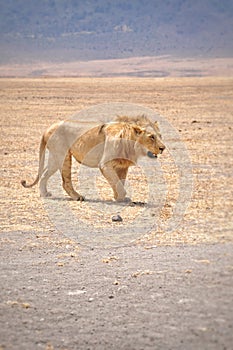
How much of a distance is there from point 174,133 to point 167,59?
408 ft

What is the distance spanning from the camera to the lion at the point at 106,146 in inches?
348

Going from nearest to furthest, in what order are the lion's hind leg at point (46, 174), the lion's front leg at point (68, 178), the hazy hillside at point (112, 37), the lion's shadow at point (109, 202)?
the lion's shadow at point (109, 202), the lion's front leg at point (68, 178), the lion's hind leg at point (46, 174), the hazy hillside at point (112, 37)

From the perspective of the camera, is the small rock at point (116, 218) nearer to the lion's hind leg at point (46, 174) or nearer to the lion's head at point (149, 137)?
the lion's head at point (149, 137)

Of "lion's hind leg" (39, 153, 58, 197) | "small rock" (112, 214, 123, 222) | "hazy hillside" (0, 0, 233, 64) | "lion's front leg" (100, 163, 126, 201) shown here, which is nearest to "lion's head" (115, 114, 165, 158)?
"lion's front leg" (100, 163, 126, 201)

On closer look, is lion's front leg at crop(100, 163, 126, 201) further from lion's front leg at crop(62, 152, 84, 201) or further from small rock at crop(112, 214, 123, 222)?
small rock at crop(112, 214, 123, 222)

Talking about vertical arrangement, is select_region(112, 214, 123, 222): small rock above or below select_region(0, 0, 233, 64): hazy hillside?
below

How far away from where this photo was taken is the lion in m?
8.84

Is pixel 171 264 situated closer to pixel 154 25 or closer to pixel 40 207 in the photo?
pixel 40 207

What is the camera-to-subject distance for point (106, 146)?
905cm

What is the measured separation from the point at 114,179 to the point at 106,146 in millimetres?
451

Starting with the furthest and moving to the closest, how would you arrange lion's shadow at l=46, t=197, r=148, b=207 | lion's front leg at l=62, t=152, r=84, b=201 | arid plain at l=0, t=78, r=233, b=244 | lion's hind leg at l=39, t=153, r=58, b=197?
lion's hind leg at l=39, t=153, r=58, b=197
lion's front leg at l=62, t=152, r=84, b=201
lion's shadow at l=46, t=197, r=148, b=207
arid plain at l=0, t=78, r=233, b=244

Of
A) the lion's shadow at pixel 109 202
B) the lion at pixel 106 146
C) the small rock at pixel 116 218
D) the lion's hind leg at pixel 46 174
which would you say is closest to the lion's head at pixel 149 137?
the lion at pixel 106 146

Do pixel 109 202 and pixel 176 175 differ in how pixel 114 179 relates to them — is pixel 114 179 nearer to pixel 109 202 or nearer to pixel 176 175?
pixel 109 202

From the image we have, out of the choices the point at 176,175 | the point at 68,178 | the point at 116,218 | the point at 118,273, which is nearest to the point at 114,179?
the point at 68,178
